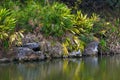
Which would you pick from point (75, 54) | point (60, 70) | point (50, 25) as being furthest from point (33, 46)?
point (60, 70)

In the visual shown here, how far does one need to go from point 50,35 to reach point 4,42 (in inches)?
152

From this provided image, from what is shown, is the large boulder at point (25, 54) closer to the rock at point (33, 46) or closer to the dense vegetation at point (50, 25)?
the rock at point (33, 46)

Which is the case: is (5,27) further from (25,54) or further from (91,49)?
(91,49)

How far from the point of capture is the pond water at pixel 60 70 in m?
20.2

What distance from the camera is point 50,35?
3039 cm

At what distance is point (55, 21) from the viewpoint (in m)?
30.7

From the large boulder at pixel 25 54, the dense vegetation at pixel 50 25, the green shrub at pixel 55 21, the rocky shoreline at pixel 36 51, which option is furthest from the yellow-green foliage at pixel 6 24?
the green shrub at pixel 55 21

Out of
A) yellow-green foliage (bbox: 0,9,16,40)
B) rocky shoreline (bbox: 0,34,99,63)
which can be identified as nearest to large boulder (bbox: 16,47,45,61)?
rocky shoreline (bbox: 0,34,99,63)

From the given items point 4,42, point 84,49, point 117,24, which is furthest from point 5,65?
point 117,24

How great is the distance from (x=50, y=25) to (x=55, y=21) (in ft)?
2.28

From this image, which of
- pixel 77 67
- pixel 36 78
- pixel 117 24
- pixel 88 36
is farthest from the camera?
pixel 117 24

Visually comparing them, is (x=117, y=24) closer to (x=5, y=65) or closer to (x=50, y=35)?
(x=50, y=35)

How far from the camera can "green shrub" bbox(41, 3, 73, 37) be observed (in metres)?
30.2

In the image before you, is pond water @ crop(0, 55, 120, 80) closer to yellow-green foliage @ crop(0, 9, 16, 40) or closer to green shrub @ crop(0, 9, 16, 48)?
green shrub @ crop(0, 9, 16, 48)
